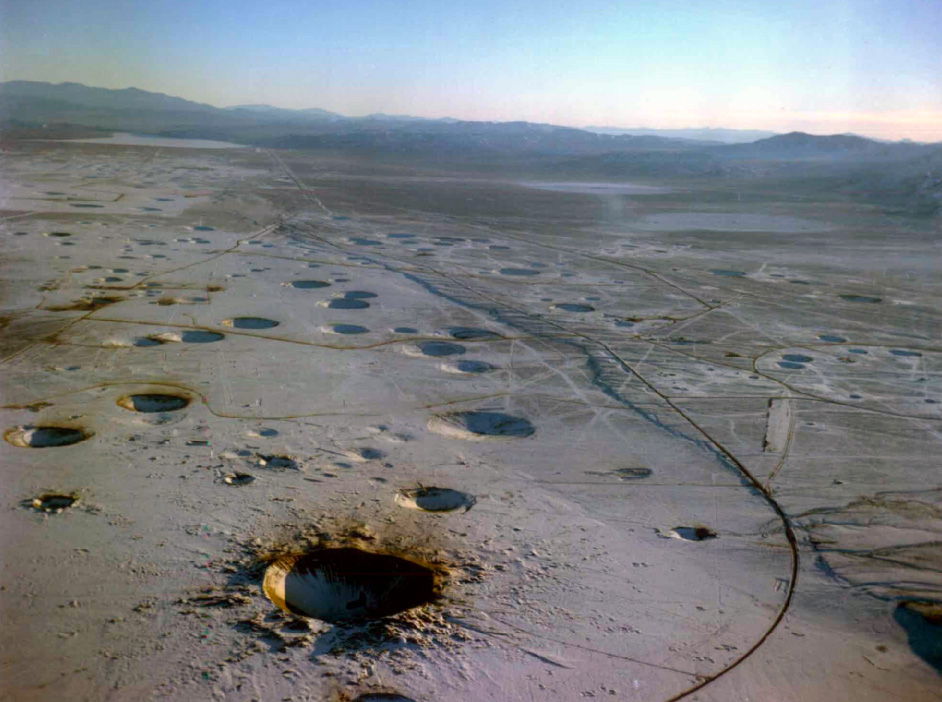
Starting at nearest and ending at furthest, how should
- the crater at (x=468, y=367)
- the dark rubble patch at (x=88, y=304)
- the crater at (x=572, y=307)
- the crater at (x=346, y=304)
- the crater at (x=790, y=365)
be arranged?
the crater at (x=468, y=367)
the crater at (x=790, y=365)
the dark rubble patch at (x=88, y=304)
the crater at (x=346, y=304)
the crater at (x=572, y=307)

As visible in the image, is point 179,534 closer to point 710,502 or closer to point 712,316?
point 710,502

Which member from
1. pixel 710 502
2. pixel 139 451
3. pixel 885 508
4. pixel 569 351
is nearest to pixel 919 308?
pixel 569 351

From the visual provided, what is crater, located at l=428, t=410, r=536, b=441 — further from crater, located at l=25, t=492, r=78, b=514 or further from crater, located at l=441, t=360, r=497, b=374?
crater, located at l=25, t=492, r=78, b=514

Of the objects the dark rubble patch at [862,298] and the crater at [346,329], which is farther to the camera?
the dark rubble patch at [862,298]

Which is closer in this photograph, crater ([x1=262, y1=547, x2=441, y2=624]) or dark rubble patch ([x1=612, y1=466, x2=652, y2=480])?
crater ([x1=262, y1=547, x2=441, y2=624])

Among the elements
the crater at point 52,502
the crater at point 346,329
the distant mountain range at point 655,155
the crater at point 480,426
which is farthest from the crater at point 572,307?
the distant mountain range at point 655,155

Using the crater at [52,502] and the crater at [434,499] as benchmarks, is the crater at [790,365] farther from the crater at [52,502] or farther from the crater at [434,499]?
the crater at [52,502]

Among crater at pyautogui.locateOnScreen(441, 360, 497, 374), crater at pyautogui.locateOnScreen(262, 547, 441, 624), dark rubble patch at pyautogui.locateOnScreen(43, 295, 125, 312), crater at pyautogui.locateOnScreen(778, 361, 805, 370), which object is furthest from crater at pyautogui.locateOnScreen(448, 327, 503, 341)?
crater at pyautogui.locateOnScreen(262, 547, 441, 624)

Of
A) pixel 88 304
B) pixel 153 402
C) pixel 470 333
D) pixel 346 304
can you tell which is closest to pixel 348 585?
pixel 153 402
